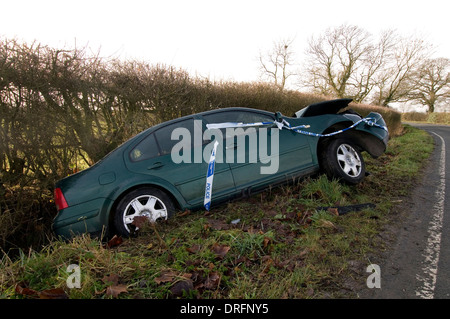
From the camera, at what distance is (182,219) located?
3797 millimetres

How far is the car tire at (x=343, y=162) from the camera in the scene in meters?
4.50

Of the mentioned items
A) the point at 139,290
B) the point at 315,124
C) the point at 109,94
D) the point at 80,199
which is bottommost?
the point at 139,290

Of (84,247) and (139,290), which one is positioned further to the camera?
(84,247)

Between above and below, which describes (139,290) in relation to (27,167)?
below

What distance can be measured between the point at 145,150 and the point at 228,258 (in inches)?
79.0

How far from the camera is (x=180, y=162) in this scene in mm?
3953

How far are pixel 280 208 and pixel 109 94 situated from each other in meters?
4.60

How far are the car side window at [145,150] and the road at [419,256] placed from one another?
116 inches

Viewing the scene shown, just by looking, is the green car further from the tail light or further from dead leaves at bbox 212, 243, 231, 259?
dead leaves at bbox 212, 243, 231, 259

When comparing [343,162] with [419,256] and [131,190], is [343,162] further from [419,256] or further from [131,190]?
[131,190]

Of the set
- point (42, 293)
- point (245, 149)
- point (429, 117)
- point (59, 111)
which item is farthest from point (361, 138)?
point (429, 117)

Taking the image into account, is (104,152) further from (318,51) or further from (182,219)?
(318,51)

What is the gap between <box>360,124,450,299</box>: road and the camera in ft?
7.35
